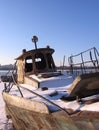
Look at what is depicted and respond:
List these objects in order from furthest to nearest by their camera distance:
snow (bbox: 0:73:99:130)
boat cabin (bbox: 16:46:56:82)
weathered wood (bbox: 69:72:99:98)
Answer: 1. boat cabin (bbox: 16:46:56:82)
2. weathered wood (bbox: 69:72:99:98)
3. snow (bbox: 0:73:99:130)

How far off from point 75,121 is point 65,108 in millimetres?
486

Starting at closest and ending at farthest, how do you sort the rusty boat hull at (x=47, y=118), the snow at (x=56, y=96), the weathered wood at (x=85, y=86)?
the rusty boat hull at (x=47, y=118), the snow at (x=56, y=96), the weathered wood at (x=85, y=86)

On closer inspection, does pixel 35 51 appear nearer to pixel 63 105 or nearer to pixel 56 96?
pixel 56 96

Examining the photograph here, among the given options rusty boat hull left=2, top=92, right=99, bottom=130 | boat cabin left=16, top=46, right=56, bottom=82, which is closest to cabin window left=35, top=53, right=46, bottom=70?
boat cabin left=16, top=46, right=56, bottom=82

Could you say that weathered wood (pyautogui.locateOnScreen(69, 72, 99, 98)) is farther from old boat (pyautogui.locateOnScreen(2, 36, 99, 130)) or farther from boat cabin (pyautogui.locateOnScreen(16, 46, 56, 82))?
boat cabin (pyautogui.locateOnScreen(16, 46, 56, 82))

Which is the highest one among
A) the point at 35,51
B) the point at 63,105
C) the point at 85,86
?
the point at 35,51

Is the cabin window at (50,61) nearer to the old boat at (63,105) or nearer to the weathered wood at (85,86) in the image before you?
the old boat at (63,105)

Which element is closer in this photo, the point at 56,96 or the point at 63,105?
the point at 63,105

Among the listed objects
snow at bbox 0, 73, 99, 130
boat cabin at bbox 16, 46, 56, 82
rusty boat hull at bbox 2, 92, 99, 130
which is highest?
A: boat cabin at bbox 16, 46, 56, 82

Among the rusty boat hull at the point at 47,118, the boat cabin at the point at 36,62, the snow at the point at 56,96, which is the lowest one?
the rusty boat hull at the point at 47,118

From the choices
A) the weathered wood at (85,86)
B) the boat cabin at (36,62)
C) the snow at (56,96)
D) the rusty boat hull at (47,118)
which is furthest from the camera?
the boat cabin at (36,62)

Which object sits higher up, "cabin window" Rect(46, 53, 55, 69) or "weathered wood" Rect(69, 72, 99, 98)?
"cabin window" Rect(46, 53, 55, 69)

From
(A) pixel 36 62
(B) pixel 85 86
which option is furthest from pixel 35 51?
(B) pixel 85 86

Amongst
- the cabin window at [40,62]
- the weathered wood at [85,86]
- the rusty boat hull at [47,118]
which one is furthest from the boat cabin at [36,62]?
the weathered wood at [85,86]
